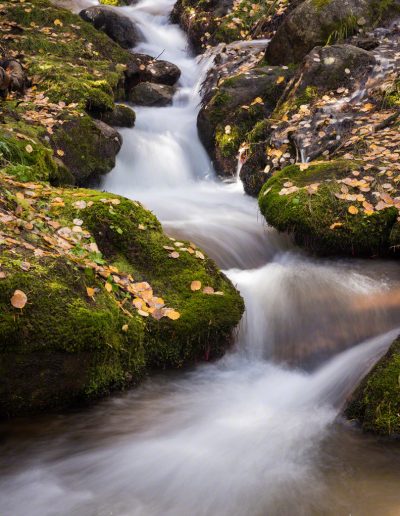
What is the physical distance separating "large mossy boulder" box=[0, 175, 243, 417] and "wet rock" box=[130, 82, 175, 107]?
5781mm

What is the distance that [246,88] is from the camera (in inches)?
366

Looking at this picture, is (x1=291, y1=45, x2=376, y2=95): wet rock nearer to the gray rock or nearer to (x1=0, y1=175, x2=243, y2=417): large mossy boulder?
the gray rock

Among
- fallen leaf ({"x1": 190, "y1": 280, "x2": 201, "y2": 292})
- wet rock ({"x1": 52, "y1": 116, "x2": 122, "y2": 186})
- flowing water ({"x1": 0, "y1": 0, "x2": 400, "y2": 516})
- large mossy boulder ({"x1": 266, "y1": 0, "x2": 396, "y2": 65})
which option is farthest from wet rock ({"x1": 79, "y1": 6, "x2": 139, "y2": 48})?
fallen leaf ({"x1": 190, "y1": 280, "x2": 201, "y2": 292})

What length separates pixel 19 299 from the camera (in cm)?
316

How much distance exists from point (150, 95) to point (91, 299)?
795cm

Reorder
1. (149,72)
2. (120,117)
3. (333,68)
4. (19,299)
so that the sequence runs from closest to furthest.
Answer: (19,299) → (333,68) → (120,117) → (149,72)

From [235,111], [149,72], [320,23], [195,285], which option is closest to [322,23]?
[320,23]

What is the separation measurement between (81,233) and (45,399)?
156 centimetres

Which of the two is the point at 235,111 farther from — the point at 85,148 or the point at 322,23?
the point at 85,148

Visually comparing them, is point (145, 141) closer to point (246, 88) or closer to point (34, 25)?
point (246, 88)

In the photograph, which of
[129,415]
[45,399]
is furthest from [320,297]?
[45,399]

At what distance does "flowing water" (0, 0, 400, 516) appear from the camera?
271 cm

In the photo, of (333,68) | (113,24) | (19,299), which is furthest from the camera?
(113,24)

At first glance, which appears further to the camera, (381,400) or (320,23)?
(320,23)
